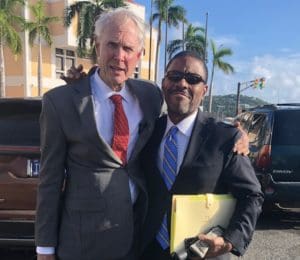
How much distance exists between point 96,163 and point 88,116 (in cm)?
23

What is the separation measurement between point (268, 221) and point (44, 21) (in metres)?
26.4

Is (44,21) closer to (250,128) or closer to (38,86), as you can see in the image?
(38,86)

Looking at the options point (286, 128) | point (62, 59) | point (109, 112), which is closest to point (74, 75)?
point (109, 112)

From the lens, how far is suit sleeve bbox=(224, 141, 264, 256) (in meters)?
2.14

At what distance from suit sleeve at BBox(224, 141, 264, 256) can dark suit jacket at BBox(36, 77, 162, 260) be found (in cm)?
51

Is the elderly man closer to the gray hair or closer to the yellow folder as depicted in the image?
the gray hair

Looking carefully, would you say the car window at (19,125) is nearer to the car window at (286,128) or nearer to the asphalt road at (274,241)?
the asphalt road at (274,241)

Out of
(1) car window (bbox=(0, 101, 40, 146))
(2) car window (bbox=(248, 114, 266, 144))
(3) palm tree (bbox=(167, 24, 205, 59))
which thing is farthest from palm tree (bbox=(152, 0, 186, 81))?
(1) car window (bbox=(0, 101, 40, 146))

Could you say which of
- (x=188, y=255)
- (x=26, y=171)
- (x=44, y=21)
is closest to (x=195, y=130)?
(x=188, y=255)

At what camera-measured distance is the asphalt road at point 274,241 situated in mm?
4969

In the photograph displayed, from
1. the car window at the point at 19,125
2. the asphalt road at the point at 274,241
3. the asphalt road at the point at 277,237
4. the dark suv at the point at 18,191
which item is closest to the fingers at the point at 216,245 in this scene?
the dark suv at the point at 18,191

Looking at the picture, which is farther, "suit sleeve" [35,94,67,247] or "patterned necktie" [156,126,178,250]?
"patterned necktie" [156,126,178,250]

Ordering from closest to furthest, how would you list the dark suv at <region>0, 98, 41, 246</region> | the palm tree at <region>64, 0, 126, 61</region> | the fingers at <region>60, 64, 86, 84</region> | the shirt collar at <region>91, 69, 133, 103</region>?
the shirt collar at <region>91, 69, 133, 103</region>
the fingers at <region>60, 64, 86, 84</region>
the dark suv at <region>0, 98, 41, 246</region>
the palm tree at <region>64, 0, 126, 61</region>

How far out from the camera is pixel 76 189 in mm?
2156
